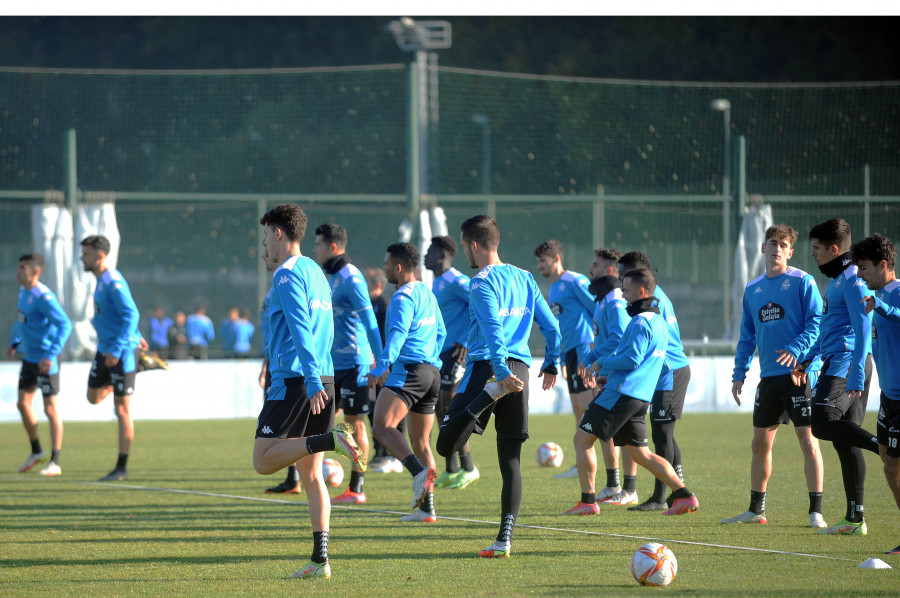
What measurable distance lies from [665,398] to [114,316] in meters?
5.45

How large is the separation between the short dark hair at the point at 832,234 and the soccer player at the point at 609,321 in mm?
1839

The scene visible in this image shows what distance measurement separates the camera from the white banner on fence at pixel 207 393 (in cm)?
1812

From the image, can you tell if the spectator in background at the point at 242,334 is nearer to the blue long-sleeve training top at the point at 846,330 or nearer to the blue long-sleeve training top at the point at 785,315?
the blue long-sleeve training top at the point at 785,315

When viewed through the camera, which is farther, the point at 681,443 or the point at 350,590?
the point at 681,443

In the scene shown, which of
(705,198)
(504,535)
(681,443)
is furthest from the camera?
(705,198)

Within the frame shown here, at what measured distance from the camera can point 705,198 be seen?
20734 mm

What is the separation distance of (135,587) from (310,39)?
43.6 meters

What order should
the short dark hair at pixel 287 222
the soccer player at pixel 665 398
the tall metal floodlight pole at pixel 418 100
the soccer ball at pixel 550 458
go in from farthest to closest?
the tall metal floodlight pole at pixel 418 100
the soccer ball at pixel 550 458
the soccer player at pixel 665 398
the short dark hair at pixel 287 222

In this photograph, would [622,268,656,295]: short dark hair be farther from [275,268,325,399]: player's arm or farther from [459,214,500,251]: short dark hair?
[275,268,325,399]: player's arm

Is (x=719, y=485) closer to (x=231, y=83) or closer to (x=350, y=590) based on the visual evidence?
(x=350, y=590)

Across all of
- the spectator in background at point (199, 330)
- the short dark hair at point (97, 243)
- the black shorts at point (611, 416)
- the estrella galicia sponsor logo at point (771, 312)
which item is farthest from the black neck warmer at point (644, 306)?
the spectator in background at point (199, 330)

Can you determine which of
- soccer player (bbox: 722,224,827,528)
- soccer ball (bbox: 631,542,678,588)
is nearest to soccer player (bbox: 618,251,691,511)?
soccer player (bbox: 722,224,827,528)

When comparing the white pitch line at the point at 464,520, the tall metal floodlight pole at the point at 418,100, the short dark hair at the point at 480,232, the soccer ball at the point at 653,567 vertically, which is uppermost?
the tall metal floodlight pole at the point at 418,100

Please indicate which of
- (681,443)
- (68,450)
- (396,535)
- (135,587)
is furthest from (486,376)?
(68,450)
